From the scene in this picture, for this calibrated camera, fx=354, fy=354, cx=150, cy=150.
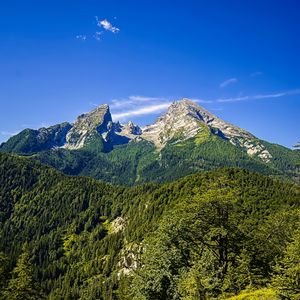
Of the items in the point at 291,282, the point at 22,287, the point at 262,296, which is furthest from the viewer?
the point at 22,287

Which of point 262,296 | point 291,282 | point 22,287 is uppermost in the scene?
point 291,282

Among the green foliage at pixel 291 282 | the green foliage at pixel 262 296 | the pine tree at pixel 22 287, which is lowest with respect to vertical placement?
the pine tree at pixel 22 287

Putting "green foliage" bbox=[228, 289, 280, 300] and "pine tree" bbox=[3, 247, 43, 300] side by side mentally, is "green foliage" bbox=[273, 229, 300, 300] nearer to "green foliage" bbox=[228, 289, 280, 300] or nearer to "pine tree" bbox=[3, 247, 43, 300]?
"green foliage" bbox=[228, 289, 280, 300]

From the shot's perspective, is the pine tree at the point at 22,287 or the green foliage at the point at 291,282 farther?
the pine tree at the point at 22,287

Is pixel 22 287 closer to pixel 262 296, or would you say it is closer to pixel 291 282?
pixel 262 296

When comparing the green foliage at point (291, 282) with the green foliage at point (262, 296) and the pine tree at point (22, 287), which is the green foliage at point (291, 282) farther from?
the pine tree at point (22, 287)

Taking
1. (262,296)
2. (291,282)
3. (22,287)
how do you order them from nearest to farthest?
(262,296) < (291,282) < (22,287)

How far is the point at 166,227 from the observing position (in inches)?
2534

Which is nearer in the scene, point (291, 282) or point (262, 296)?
point (262, 296)

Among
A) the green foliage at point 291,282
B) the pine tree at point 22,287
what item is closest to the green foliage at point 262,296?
the green foliage at point 291,282

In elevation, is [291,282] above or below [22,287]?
above

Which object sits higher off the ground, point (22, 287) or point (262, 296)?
point (262, 296)

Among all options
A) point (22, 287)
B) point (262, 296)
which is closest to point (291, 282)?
point (262, 296)

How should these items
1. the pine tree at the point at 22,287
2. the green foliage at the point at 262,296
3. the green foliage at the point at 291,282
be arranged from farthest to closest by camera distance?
the pine tree at the point at 22,287 → the green foliage at the point at 262,296 → the green foliage at the point at 291,282
